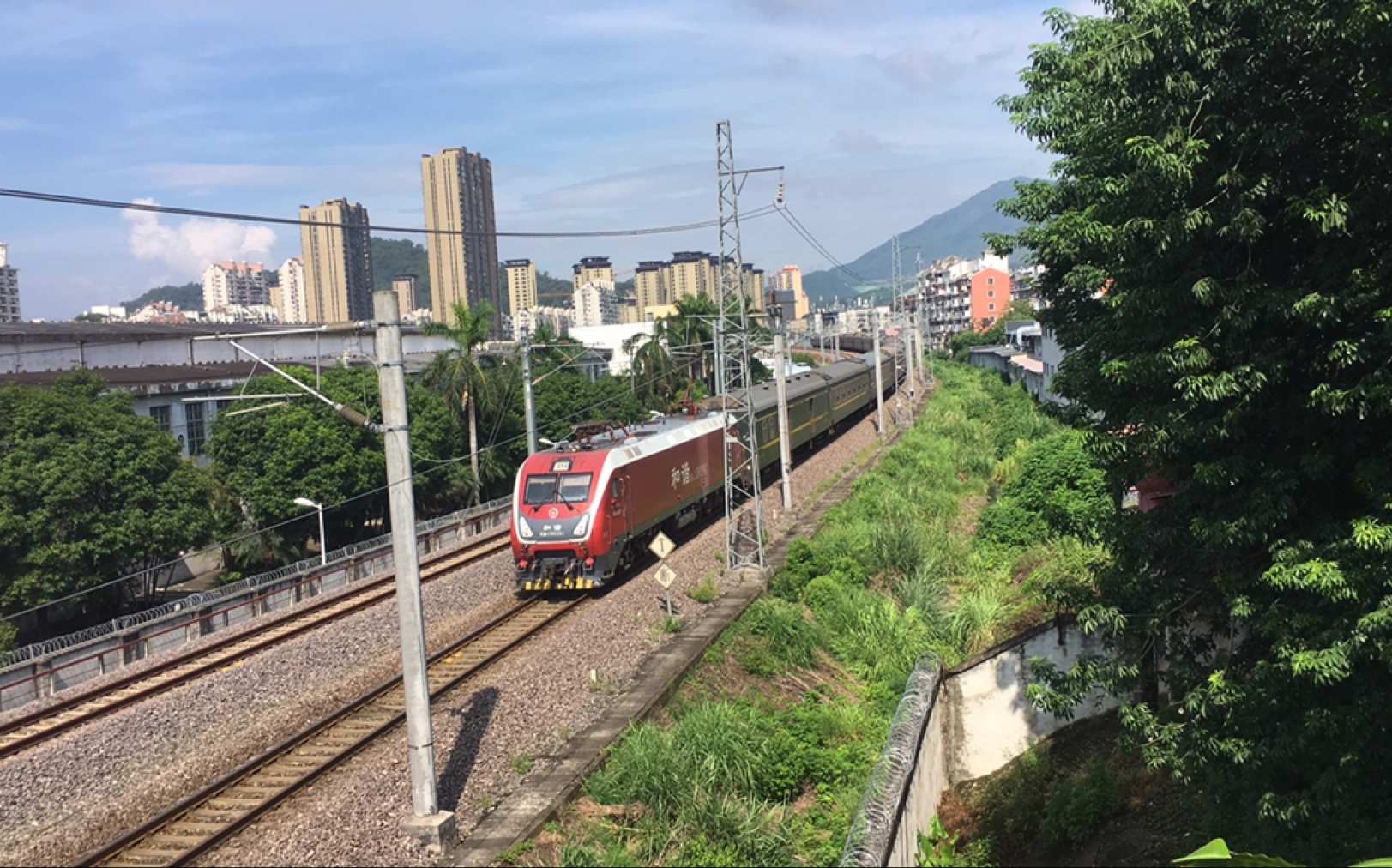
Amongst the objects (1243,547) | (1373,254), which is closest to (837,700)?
(1243,547)

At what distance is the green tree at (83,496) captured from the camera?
80.6ft

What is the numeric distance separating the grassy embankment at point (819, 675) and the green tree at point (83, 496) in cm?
1697

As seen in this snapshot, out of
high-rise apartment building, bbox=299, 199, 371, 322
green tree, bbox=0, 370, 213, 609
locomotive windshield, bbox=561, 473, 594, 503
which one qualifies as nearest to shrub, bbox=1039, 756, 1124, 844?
locomotive windshield, bbox=561, 473, 594, 503

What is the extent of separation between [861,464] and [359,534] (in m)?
16.9

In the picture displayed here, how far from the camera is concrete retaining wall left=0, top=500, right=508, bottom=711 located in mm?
15547

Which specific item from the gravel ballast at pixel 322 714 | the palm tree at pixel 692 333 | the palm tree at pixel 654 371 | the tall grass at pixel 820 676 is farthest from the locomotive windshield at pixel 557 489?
the palm tree at pixel 692 333

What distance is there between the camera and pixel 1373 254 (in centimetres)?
685

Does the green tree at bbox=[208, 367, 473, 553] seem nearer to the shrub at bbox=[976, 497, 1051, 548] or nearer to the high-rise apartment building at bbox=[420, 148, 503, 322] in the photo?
the shrub at bbox=[976, 497, 1051, 548]

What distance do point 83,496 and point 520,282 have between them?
169513 millimetres

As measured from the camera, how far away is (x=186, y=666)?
1548 centimetres

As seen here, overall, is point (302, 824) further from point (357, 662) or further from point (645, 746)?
point (357, 662)

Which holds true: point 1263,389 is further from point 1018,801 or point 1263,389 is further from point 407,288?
point 407,288

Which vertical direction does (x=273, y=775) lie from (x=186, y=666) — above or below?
above

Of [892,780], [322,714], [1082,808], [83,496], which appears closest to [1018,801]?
[1082,808]
